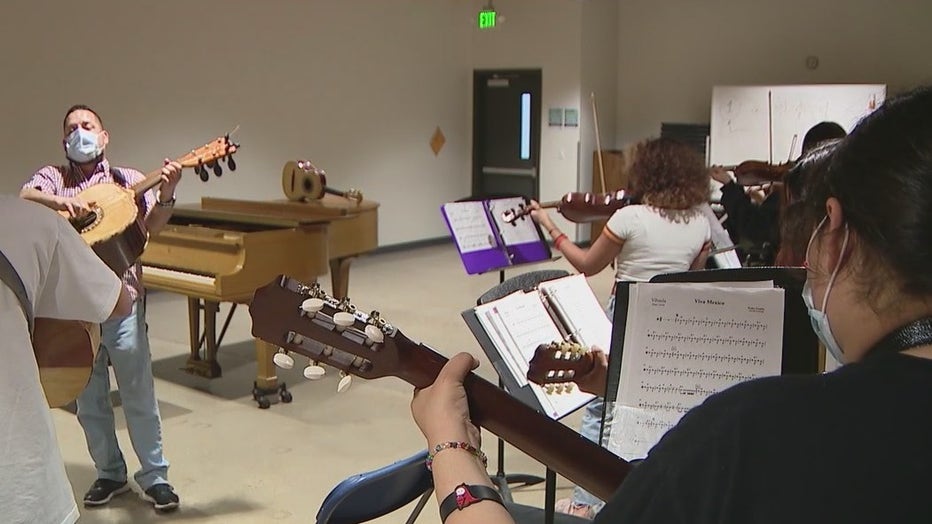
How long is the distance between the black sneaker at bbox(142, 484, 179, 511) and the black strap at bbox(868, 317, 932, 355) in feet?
9.93

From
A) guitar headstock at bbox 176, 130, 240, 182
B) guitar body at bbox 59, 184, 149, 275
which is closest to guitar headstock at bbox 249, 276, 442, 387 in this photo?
guitar body at bbox 59, 184, 149, 275

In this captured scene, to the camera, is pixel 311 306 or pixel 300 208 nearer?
pixel 311 306

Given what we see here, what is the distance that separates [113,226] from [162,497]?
42.7 inches

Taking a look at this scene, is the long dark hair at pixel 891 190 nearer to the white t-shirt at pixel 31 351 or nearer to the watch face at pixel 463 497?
the watch face at pixel 463 497

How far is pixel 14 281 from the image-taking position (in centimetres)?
179

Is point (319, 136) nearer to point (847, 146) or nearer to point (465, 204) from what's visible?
point (465, 204)

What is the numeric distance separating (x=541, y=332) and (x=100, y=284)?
1.14m

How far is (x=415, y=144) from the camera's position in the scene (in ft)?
32.0

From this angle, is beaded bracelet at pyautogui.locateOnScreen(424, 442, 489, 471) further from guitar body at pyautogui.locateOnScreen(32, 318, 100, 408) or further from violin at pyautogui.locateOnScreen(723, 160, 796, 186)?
violin at pyautogui.locateOnScreen(723, 160, 796, 186)

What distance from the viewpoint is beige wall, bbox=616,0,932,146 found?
8.09m

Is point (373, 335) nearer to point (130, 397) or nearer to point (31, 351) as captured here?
point (31, 351)

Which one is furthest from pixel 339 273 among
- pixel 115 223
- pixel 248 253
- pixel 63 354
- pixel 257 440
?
pixel 63 354

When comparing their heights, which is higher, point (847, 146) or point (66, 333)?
point (847, 146)

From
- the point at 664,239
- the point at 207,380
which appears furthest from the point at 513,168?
the point at 664,239
